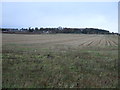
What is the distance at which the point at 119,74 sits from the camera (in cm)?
982

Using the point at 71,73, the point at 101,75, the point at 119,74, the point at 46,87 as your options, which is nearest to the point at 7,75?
the point at 46,87

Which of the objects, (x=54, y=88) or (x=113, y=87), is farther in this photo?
(x=113, y=87)

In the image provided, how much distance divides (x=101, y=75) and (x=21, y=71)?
12.3 feet

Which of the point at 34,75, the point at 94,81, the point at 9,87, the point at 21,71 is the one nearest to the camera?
the point at 9,87

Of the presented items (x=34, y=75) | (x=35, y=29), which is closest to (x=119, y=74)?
(x=34, y=75)

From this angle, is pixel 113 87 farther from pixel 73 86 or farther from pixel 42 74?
pixel 42 74

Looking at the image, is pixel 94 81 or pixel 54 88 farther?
pixel 94 81

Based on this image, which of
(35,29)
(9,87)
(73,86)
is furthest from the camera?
(35,29)

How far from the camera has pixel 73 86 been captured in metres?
7.43

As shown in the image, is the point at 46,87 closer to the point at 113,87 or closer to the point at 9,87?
the point at 9,87

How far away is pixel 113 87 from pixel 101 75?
1937 mm

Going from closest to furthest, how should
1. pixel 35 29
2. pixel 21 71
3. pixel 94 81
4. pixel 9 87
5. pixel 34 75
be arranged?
pixel 9 87
pixel 94 81
pixel 34 75
pixel 21 71
pixel 35 29

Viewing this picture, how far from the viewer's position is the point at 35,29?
16062 cm

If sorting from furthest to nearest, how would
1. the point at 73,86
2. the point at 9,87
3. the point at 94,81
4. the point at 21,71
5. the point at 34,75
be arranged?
the point at 21,71, the point at 34,75, the point at 94,81, the point at 73,86, the point at 9,87
